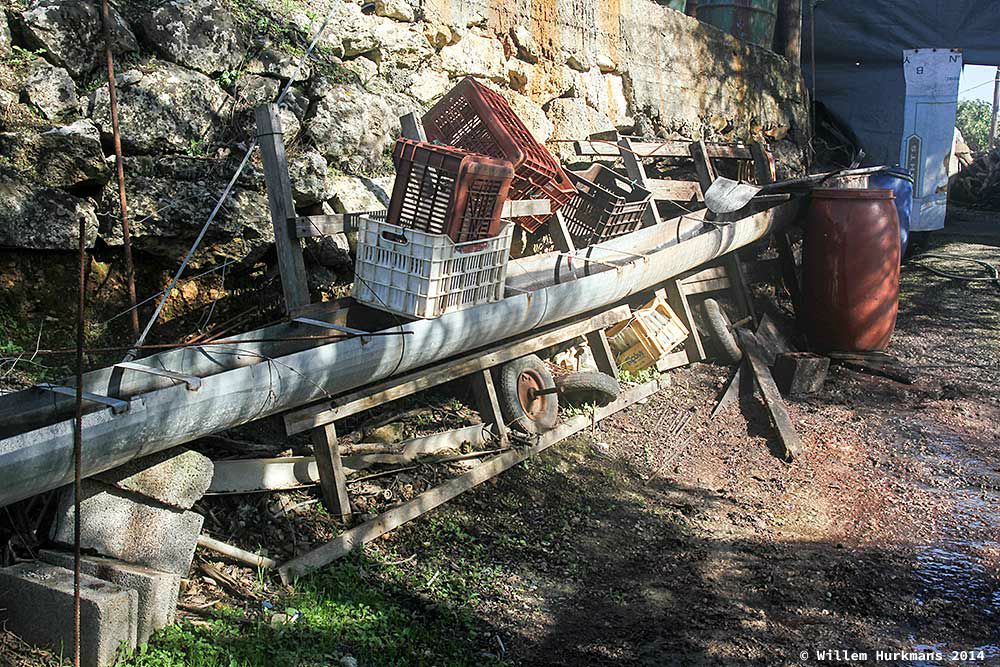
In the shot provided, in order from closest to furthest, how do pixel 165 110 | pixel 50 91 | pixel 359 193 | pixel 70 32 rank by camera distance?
pixel 50 91
pixel 70 32
pixel 165 110
pixel 359 193

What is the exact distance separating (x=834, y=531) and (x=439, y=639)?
2.36 meters

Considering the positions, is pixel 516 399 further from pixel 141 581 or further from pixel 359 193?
pixel 141 581

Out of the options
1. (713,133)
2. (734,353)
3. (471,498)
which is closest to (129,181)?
(471,498)

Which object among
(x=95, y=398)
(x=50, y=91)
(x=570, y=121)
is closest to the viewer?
(x=95, y=398)

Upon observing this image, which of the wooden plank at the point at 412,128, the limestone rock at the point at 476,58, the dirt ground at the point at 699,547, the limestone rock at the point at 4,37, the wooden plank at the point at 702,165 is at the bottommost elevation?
the dirt ground at the point at 699,547

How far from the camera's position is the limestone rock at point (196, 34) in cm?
509

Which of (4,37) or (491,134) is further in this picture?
(491,134)

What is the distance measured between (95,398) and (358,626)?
1.27 metres

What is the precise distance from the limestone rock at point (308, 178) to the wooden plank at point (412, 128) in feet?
1.73

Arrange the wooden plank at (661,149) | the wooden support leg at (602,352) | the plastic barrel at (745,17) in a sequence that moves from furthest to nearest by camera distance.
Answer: the plastic barrel at (745,17) < the wooden plank at (661,149) < the wooden support leg at (602,352)

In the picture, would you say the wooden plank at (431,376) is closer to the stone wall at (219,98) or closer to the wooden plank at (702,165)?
the stone wall at (219,98)

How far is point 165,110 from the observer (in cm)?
490

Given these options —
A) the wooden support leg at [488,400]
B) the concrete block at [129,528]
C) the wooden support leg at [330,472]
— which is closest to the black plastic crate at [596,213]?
the wooden support leg at [488,400]

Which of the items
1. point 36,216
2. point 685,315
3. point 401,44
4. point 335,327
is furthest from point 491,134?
point 36,216
